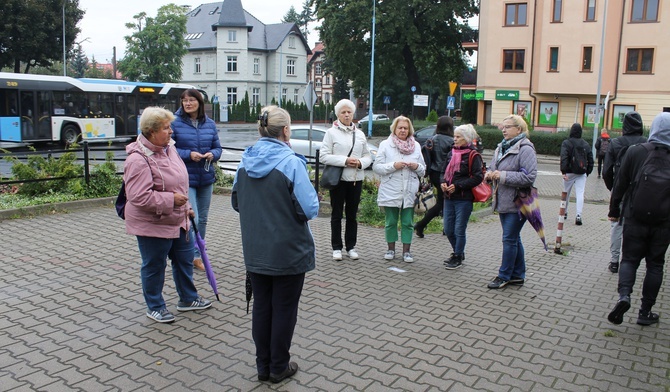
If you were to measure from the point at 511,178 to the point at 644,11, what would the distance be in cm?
3348

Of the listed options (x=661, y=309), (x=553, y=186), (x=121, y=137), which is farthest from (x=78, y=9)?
(x=661, y=309)

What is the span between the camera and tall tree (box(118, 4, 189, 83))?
5456cm

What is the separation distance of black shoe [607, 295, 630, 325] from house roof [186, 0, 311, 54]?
72.7m

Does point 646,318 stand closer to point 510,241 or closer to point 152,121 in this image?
point 510,241

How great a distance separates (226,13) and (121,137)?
49.9 meters

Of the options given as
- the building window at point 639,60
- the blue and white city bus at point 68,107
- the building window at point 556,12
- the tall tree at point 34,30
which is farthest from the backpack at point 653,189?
the tall tree at point 34,30

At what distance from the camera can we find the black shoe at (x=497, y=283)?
630cm

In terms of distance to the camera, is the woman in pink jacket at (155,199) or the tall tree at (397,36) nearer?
the woman in pink jacket at (155,199)

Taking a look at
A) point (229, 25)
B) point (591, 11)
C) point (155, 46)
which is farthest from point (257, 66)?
point (591, 11)

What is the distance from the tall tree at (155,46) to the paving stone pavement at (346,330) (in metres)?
50.5

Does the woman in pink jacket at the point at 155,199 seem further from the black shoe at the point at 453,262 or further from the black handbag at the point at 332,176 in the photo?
the black shoe at the point at 453,262

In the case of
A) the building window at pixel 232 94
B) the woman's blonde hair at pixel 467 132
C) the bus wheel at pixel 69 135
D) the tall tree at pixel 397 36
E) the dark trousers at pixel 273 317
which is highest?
the tall tree at pixel 397 36

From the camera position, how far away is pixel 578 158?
10.2 m

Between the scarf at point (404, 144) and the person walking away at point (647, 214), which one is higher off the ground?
the scarf at point (404, 144)
